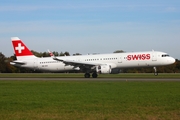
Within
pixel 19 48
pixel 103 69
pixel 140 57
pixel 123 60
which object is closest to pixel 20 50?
pixel 19 48

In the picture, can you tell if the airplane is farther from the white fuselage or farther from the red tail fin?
the red tail fin

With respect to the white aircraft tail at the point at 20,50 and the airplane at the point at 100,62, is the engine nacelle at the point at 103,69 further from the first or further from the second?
the white aircraft tail at the point at 20,50

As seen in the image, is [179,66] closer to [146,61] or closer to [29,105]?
[146,61]

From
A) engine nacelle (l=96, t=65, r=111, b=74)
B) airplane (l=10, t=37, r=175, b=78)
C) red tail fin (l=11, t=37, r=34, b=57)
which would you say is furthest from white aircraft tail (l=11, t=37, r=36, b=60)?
engine nacelle (l=96, t=65, r=111, b=74)

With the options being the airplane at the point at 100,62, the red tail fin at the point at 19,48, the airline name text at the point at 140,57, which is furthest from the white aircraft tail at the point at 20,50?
the airline name text at the point at 140,57

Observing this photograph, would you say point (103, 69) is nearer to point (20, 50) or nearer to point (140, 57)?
point (140, 57)

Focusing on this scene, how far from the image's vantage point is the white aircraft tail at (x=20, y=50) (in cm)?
5553

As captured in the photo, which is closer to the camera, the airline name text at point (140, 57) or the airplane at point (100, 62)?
the airline name text at point (140, 57)

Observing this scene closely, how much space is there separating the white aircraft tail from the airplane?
29.3 inches

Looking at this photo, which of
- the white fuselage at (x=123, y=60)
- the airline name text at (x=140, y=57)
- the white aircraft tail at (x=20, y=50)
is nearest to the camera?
the airline name text at (x=140, y=57)

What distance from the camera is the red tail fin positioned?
5559 centimetres

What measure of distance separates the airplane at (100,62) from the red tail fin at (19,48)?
3.42ft

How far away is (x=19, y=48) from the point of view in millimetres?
55938

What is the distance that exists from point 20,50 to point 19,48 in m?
0.46
